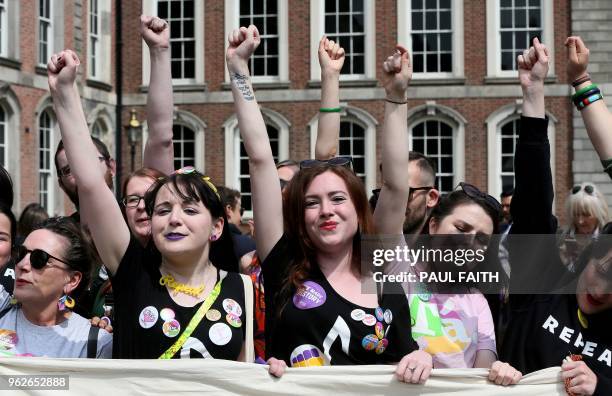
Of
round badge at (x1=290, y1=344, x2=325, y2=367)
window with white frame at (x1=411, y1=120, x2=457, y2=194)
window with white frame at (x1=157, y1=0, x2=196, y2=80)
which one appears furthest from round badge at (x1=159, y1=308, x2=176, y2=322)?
window with white frame at (x1=157, y1=0, x2=196, y2=80)

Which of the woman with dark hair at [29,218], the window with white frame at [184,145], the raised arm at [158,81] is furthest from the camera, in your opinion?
the window with white frame at [184,145]

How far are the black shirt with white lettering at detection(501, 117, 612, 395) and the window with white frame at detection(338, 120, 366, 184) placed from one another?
2054 centimetres

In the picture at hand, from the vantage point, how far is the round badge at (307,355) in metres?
3.16

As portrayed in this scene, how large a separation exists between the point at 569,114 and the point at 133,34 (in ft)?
39.7

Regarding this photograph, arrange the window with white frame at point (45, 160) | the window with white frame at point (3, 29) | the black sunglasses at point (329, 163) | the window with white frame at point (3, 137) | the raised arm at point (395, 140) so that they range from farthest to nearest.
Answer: the window with white frame at point (45, 160) → the window with white frame at point (3, 29) → the window with white frame at point (3, 137) → the black sunglasses at point (329, 163) → the raised arm at point (395, 140)

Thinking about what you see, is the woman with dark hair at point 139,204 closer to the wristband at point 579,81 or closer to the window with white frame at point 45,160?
the wristband at point 579,81

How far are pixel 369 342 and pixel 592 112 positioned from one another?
1322mm

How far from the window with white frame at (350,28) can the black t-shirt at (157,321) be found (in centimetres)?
2114

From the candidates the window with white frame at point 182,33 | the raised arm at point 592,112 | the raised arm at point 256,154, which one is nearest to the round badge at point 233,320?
the raised arm at point 256,154

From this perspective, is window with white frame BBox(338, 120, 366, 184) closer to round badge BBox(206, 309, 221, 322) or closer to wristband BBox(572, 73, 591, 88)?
wristband BBox(572, 73, 591, 88)

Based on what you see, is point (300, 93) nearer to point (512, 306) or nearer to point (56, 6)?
point (56, 6)

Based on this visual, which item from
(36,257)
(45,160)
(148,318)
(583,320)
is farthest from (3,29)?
(583,320)

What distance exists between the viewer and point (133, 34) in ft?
80.7

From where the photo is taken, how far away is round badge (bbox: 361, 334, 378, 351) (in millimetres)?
3145
